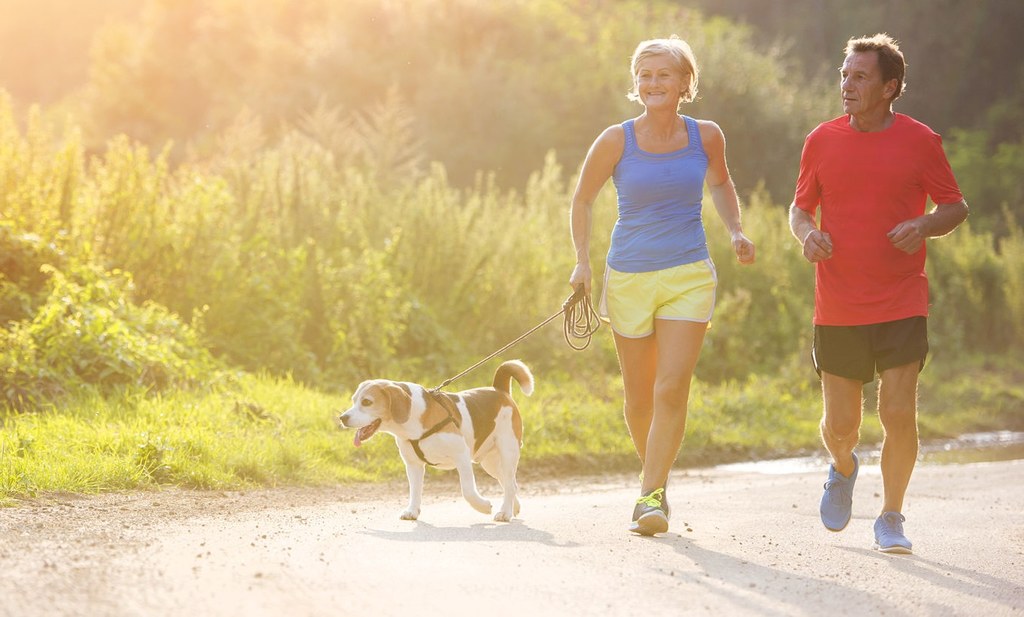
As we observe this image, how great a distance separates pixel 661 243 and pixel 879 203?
1189 millimetres

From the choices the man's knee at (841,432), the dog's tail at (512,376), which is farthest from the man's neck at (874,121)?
the dog's tail at (512,376)

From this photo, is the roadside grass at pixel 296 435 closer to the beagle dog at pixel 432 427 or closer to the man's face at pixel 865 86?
the beagle dog at pixel 432 427

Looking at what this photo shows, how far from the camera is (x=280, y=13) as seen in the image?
47.1 m

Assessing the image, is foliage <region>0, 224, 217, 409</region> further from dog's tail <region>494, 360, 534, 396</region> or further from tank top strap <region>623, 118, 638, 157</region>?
tank top strap <region>623, 118, 638, 157</region>

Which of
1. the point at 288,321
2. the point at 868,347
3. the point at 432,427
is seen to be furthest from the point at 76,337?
the point at 868,347

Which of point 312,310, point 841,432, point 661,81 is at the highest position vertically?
point 661,81

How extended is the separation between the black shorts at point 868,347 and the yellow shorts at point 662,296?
660 millimetres

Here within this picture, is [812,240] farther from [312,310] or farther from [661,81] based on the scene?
[312,310]

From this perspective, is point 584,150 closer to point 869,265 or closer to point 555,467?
point 555,467

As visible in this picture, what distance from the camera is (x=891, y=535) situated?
7445 mm

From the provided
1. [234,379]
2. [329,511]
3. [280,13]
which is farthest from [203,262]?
[280,13]

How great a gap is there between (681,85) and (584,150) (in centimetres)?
3211

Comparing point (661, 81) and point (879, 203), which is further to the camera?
point (661, 81)

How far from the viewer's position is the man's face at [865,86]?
7379mm
